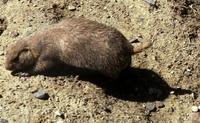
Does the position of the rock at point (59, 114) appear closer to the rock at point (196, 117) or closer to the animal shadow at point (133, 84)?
the animal shadow at point (133, 84)

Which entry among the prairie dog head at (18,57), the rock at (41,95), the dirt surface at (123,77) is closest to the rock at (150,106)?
the dirt surface at (123,77)

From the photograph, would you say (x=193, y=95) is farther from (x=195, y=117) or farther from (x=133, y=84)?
(x=133, y=84)

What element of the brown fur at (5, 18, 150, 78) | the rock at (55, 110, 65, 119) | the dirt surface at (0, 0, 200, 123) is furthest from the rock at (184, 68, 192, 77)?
the rock at (55, 110, 65, 119)

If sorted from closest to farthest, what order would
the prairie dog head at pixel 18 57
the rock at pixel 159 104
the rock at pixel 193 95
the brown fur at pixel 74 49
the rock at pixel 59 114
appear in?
1. the rock at pixel 59 114
2. the brown fur at pixel 74 49
3. the prairie dog head at pixel 18 57
4. the rock at pixel 159 104
5. the rock at pixel 193 95

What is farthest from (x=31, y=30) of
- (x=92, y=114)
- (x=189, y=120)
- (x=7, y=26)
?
(x=189, y=120)

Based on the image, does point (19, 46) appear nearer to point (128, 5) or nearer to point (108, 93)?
point (108, 93)

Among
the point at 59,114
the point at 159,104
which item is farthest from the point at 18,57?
the point at 159,104
